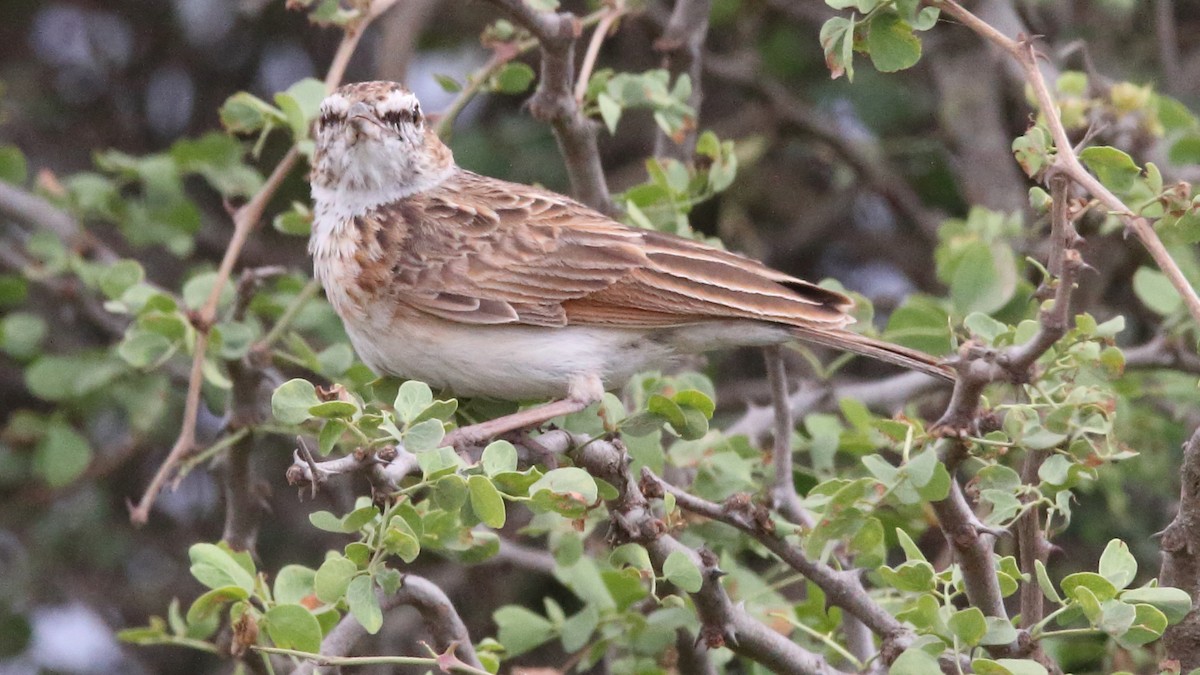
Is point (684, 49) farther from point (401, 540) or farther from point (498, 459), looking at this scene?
point (401, 540)

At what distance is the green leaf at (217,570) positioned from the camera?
338 cm

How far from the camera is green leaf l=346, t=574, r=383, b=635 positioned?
310 cm

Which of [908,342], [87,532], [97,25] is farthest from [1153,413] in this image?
[97,25]

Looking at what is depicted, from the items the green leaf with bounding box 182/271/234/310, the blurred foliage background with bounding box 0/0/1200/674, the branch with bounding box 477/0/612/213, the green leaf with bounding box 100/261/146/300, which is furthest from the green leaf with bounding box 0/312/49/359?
the branch with bounding box 477/0/612/213

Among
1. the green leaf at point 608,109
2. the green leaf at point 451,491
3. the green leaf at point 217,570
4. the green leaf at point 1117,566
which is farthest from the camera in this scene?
the green leaf at point 608,109

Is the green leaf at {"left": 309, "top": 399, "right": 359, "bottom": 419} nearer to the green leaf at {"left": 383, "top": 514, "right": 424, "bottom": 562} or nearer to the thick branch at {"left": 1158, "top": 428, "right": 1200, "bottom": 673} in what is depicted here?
the green leaf at {"left": 383, "top": 514, "right": 424, "bottom": 562}

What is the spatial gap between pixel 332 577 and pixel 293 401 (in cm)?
40

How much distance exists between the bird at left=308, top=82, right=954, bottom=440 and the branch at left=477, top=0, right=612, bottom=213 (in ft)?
0.43

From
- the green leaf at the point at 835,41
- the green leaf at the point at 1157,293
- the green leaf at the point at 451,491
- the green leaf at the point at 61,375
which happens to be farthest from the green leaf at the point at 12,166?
the green leaf at the point at 1157,293

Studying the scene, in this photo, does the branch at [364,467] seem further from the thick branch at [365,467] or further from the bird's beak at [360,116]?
the bird's beak at [360,116]

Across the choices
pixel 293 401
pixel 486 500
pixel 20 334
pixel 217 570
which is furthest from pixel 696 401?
pixel 20 334

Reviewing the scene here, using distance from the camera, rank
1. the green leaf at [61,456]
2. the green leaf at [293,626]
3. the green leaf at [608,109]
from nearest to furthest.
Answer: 1. the green leaf at [293,626]
2. the green leaf at [608,109]
3. the green leaf at [61,456]

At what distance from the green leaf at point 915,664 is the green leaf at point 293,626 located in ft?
3.98

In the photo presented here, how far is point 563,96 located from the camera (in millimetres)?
4504
